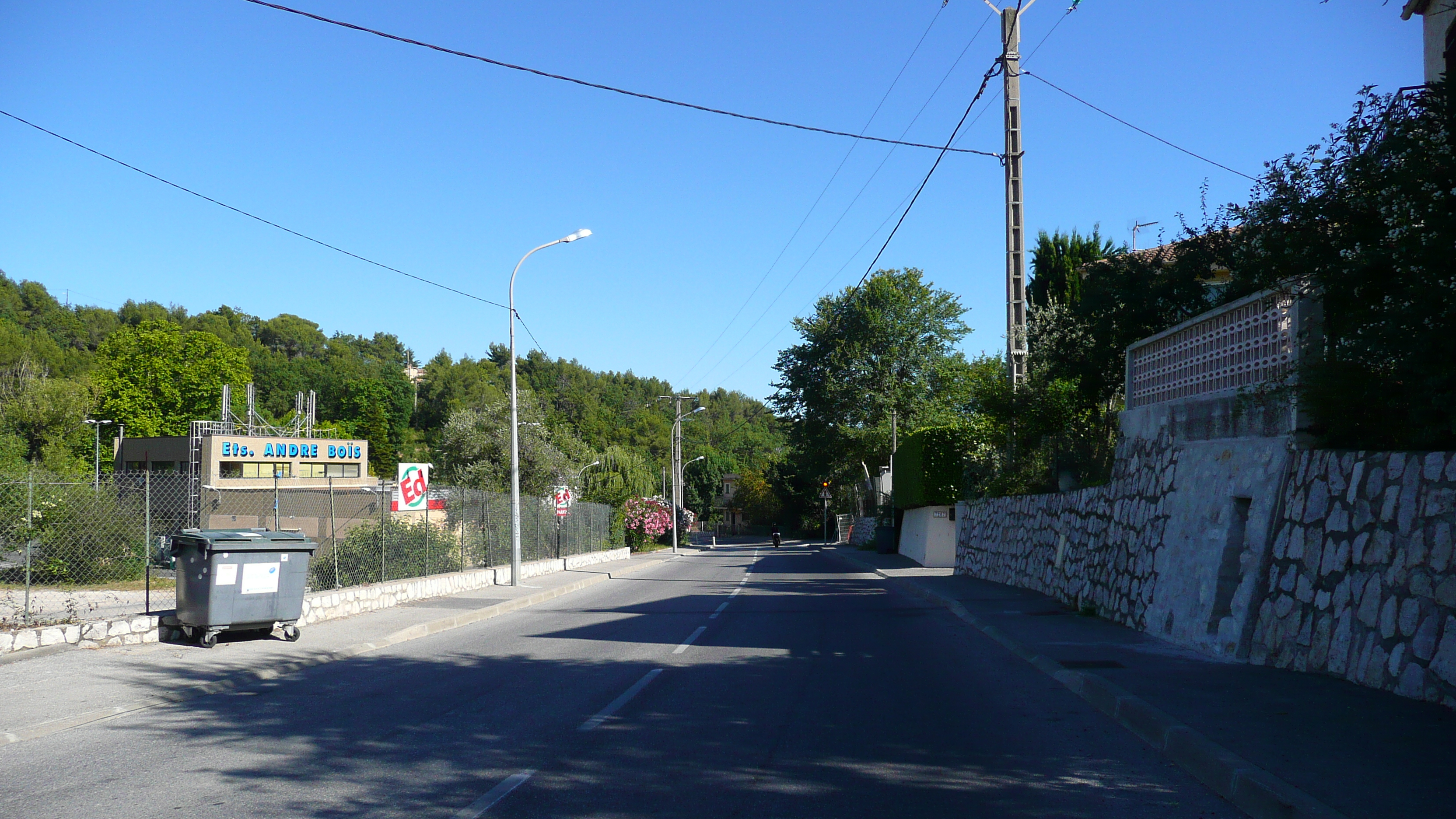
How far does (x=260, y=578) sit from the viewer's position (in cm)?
1199

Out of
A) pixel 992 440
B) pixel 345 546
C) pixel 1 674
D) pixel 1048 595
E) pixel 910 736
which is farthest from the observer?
pixel 992 440

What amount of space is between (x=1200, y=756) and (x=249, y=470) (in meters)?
74.5

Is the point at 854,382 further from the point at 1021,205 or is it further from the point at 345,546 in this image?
the point at 345,546

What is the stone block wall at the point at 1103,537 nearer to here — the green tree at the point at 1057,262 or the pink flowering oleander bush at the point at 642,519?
the green tree at the point at 1057,262

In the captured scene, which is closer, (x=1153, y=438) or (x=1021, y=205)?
(x=1153, y=438)

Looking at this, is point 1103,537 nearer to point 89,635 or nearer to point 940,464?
point 89,635

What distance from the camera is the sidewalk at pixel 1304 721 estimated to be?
196 inches

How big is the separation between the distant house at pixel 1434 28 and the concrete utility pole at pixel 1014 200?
7.11 meters

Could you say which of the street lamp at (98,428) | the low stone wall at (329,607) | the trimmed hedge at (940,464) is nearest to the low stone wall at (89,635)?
the low stone wall at (329,607)

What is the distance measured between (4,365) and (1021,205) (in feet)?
271

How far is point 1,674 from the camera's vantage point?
31.0ft

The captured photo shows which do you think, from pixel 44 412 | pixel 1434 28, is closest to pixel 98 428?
pixel 44 412

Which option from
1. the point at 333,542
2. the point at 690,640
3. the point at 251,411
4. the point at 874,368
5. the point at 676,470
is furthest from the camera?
the point at 251,411

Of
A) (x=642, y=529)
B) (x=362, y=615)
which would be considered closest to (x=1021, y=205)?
(x=362, y=615)
